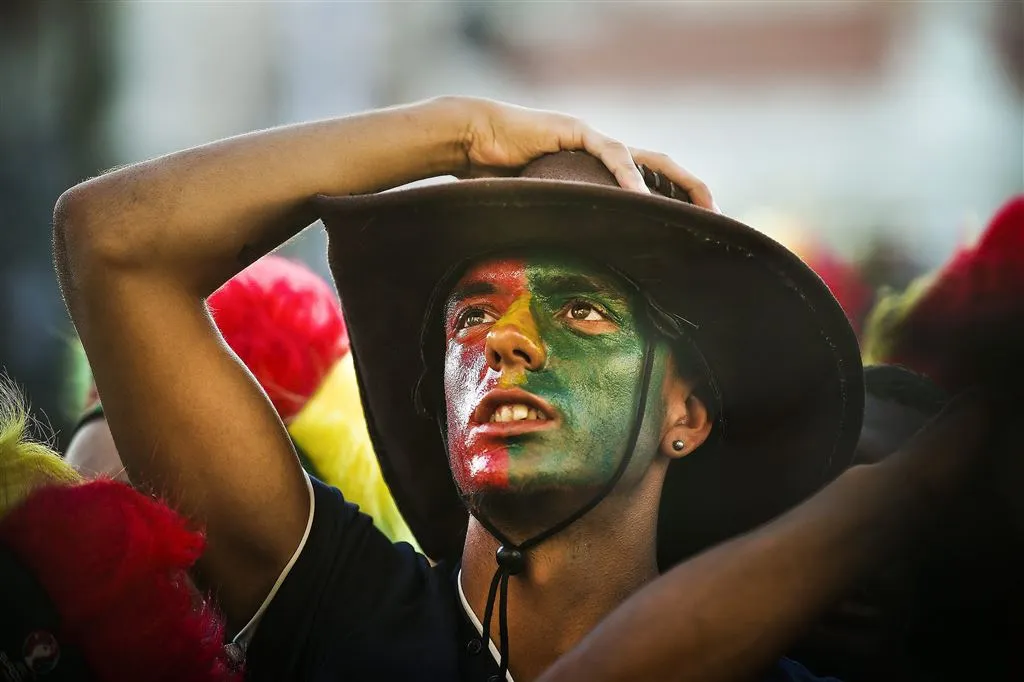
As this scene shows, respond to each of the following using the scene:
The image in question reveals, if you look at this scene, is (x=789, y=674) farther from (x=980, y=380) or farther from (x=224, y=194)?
(x=224, y=194)

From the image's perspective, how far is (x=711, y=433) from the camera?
176 centimetres

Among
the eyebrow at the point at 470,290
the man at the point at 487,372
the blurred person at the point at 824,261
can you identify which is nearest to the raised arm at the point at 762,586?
the man at the point at 487,372

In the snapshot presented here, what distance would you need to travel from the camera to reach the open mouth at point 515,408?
1538 mm

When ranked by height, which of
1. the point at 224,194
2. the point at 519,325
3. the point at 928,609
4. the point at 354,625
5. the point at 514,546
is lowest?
the point at 928,609

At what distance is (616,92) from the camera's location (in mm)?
3211

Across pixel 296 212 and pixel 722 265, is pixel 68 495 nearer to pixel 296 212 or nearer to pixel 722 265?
pixel 296 212

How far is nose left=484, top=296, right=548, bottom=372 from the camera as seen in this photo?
61.2 inches

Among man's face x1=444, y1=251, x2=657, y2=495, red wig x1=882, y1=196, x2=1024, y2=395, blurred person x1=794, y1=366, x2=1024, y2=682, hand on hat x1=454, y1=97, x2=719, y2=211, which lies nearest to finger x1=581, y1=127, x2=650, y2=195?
hand on hat x1=454, y1=97, x2=719, y2=211

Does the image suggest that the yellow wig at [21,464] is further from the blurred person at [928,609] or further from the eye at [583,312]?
the blurred person at [928,609]

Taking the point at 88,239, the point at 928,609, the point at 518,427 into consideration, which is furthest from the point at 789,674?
the point at 88,239

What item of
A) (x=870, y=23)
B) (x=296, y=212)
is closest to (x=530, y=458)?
(x=296, y=212)

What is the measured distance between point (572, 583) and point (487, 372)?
35cm

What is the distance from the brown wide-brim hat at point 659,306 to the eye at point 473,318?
0.07 m

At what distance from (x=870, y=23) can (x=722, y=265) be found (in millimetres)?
2283
